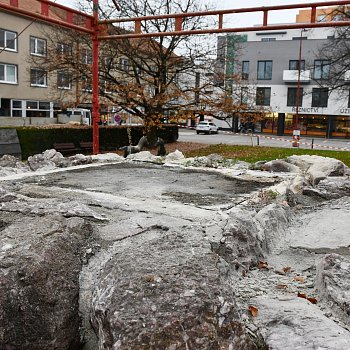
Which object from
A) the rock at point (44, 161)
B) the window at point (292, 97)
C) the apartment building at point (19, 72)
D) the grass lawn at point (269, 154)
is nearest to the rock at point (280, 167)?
the rock at point (44, 161)

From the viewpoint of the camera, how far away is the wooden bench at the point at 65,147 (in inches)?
711

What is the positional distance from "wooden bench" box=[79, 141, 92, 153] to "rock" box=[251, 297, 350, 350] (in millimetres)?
17122

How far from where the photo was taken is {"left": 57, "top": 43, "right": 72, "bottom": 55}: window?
64.3 feet

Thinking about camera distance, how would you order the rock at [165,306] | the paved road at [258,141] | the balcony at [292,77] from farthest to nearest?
1. the balcony at [292,77]
2. the paved road at [258,141]
3. the rock at [165,306]

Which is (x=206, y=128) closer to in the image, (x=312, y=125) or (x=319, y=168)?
(x=312, y=125)

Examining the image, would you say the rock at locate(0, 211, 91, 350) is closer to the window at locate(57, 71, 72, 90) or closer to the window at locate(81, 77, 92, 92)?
the window at locate(81, 77, 92, 92)

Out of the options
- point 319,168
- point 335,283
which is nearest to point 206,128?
point 319,168

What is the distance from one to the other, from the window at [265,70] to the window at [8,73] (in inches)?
1054

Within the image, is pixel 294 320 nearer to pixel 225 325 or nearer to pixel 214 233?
pixel 225 325

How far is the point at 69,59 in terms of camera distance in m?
19.1

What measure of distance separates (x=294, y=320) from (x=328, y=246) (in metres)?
1.40

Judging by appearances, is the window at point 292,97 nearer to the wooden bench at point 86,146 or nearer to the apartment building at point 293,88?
the apartment building at point 293,88

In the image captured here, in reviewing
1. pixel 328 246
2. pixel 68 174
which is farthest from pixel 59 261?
pixel 68 174

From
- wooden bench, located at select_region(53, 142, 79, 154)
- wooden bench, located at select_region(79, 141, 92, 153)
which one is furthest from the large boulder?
wooden bench, located at select_region(79, 141, 92, 153)
